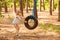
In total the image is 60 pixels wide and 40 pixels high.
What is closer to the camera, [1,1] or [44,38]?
[44,38]

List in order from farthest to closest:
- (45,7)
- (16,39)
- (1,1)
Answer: (45,7)
(1,1)
(16,39)

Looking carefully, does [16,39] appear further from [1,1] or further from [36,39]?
[1,1]

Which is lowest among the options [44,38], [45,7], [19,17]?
[45,7]

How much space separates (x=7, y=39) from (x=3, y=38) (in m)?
0.50

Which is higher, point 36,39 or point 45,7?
point 36,39

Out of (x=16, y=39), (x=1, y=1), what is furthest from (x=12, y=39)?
(x=1, y=1)

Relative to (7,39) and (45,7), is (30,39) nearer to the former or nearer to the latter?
(7,39)

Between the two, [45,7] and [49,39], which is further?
[45,7]

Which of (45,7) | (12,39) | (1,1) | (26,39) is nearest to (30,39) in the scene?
(26,39)

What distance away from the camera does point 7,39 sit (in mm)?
13602

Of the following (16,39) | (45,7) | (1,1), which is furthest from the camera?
(45,7)

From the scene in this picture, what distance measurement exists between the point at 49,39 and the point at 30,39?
1158 millimetres

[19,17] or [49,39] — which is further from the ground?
[19,17]

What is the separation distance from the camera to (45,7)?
197 feet
